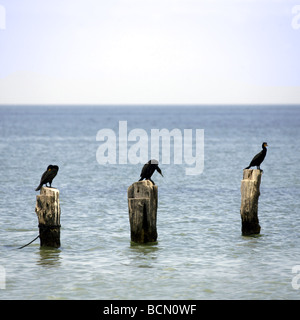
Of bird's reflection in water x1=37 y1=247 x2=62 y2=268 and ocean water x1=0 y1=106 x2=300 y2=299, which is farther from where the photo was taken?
bird's reflection in water x1=37 y1=247 x2=62 y2=268

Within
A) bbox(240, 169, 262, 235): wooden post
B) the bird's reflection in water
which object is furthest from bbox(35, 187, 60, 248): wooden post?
bbox(240, 169, 262, 235): wooden post

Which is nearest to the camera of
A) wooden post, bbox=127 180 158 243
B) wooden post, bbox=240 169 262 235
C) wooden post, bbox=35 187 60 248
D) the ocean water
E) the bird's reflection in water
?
the ocean water

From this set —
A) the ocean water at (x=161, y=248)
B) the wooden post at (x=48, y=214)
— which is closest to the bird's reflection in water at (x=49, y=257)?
the ocean water at (x=161, y=248)

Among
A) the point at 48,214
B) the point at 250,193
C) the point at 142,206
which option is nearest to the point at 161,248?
the point at 142,206

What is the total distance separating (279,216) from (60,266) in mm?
8984

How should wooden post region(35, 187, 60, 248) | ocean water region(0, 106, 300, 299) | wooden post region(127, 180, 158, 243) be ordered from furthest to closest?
wooden post region(127, 180, 158, 243)
wooden post region(35, 187, 60, 248)
ocean water region(0, 106, 300, 299)

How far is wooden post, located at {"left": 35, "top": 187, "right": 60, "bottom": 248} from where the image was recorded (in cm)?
1415

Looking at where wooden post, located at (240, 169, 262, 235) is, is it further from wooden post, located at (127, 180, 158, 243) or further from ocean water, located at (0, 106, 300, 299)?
wooden post, located at (127, 180, 158, 243)

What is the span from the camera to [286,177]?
3241cm

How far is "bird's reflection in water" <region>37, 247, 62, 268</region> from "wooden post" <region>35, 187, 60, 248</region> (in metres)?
0.17

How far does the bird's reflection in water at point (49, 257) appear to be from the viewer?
14.0 metres

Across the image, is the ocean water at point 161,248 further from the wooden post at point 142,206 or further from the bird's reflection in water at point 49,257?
the wooden post at point 142,206

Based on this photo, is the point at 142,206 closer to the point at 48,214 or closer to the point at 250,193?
the point at 48,214

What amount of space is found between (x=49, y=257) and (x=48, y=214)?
1.08 m
